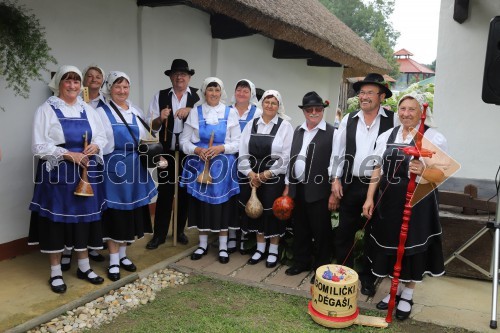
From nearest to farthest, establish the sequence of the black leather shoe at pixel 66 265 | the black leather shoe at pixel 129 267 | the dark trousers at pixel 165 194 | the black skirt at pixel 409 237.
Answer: the black skirt at pixel 409 237 → the black leather shoe at pixel 66 265 → the black leather shoe at pixel 129 267 → the dark trousers at pixel 165 194

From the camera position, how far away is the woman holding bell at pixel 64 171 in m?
3.15

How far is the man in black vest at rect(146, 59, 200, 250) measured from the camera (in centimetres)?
427

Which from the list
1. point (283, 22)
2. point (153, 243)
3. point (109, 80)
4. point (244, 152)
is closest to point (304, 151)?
point (244, 152)

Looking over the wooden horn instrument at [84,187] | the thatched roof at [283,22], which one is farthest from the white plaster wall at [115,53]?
the wooden horn instrument at [84,187]

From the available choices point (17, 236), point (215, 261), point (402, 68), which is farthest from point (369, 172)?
point (402, 68)

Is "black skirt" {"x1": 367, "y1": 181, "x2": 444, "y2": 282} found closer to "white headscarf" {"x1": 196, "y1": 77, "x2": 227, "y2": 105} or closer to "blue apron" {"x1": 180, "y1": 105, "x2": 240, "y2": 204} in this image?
"blue apron" {"x1": 180, "y1": 105, "x2": 240, "y2": 204}

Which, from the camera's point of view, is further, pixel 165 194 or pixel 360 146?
pixel 165 194

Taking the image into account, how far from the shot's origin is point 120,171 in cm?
353

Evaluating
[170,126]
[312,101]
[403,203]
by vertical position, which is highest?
[312,101]

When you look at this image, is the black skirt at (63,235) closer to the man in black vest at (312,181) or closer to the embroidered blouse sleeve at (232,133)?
the embroidered blouse sleeve at (232,133)

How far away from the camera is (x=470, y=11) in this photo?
481 cm

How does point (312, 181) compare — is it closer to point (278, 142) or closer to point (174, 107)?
point (278, 142)

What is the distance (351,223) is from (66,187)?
7.36ft

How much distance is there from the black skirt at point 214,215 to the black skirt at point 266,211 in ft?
0.29
